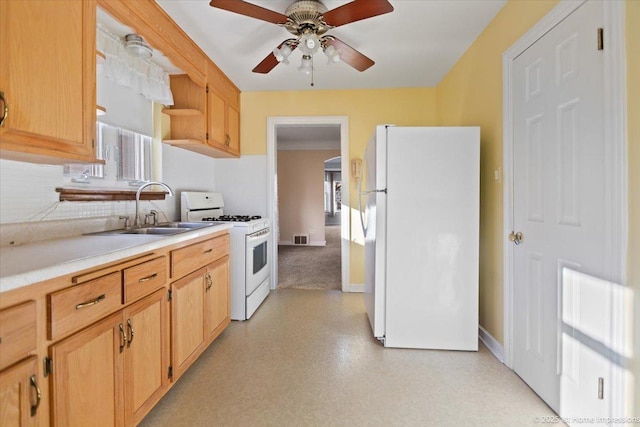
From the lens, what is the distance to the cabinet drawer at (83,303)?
3.29ft

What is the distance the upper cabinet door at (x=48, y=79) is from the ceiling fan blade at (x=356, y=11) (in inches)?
49.4

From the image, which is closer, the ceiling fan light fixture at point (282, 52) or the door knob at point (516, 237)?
the door knob at point (516, 237)

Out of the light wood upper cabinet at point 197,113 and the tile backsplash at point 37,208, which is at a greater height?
the light wood upper cabinet at point 197,113

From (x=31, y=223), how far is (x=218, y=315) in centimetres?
127

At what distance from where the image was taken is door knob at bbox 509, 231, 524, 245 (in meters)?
1.95

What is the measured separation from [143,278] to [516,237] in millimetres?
2154

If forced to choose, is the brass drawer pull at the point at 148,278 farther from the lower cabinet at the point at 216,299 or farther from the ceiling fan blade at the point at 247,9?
the ceiling fan blade at the point at 247,9

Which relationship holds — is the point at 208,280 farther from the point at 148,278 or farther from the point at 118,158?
the point at 118,158

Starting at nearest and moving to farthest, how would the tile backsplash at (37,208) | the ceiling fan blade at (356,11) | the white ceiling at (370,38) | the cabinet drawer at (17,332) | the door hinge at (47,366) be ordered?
the cabinet drawer at (17,332)
the door hinge at (47,366)
the tile backsplash at (37,208)
the ceiling fan blade at (356,11)
the white ceiling at (370,38)

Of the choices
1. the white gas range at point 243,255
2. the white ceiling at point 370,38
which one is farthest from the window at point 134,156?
the white ceiling at point 370,38

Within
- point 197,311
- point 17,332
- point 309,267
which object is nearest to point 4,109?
point 17,332

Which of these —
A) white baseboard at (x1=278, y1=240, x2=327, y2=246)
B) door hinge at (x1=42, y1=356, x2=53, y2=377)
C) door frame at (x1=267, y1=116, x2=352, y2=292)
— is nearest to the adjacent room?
door hinge at (x1=42, y1=356, x2=53, y2=377)

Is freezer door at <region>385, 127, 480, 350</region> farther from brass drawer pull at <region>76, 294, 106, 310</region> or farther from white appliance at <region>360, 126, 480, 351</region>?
brass drawer pull at <region>76, 294, 106, 310</region>

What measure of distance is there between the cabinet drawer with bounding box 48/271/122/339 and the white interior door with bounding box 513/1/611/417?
205 centimetres
